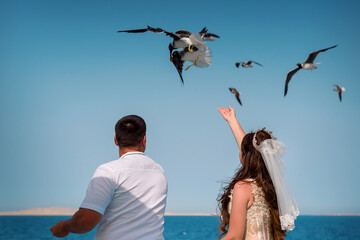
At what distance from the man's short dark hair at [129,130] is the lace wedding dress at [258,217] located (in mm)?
1063

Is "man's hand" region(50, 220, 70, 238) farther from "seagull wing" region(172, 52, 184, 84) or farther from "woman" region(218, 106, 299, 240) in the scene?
"seagull wing" region(172, 52, 184, 84)

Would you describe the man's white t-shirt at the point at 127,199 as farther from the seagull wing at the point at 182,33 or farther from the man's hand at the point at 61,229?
the seagull wing at the point at 182,33

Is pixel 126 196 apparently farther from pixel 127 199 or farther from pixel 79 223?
pixel 79 223

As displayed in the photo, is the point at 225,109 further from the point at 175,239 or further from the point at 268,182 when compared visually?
the point at 175,239

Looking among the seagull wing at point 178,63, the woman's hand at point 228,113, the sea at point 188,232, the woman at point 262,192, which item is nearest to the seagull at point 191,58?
the seagull wing at point 178,63

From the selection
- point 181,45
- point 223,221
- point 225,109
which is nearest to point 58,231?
point 223,221

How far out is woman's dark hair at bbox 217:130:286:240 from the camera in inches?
144

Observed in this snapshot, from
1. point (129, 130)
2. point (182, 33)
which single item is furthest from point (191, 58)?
point (129, 130)

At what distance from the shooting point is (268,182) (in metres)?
3.70

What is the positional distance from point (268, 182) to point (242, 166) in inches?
9.3

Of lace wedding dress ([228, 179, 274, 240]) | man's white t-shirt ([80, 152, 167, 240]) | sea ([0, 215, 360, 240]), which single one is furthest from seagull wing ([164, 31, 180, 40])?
sea ([0, 215, 360, 240])

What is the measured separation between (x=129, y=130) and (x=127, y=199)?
0.44m

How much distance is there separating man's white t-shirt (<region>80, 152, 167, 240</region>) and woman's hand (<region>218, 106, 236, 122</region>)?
144 cm

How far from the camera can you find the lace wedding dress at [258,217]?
11.9 feet
